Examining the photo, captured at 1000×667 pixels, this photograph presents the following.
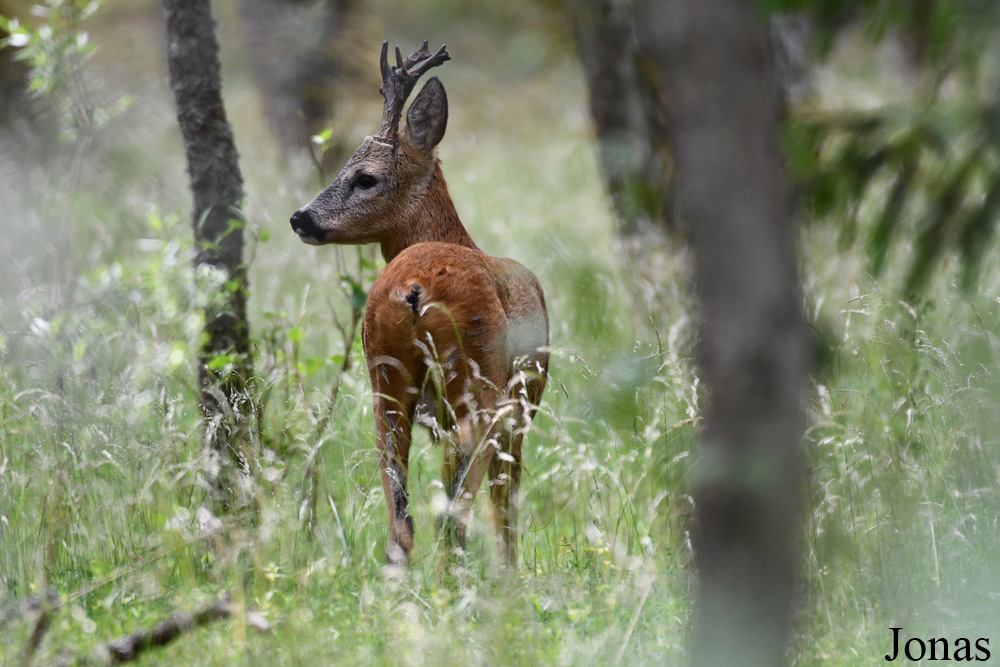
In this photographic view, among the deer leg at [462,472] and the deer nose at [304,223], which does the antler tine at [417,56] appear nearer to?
the deer nose at [304,223]

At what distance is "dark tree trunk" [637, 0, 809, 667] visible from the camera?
76.8 inches

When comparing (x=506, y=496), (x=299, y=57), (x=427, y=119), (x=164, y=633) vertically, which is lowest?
(x=164, y=633)

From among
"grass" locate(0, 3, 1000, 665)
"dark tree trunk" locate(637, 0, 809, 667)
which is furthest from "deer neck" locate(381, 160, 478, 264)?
"dark tree trunk" locate(637, 0, 809, 667)

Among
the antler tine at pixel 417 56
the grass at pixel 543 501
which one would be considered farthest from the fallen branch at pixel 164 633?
the antler tine at pixel 417 56

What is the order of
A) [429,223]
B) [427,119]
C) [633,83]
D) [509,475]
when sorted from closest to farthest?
[509,475]
[429,223]
[427,119]
[633,83]

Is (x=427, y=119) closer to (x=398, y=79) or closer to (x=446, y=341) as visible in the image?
(x=398, y=79)

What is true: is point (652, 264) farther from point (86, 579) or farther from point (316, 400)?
point (86, 579)

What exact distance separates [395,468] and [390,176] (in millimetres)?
1609

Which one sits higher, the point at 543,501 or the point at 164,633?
the point at 543,501

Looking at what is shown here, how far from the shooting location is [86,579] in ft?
12.4

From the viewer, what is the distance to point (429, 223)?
16.3 feet

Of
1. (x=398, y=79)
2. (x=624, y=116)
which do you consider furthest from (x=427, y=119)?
(x=624, y=116)

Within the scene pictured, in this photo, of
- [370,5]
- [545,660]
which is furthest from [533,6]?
[370,5]

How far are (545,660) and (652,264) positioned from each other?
8.16 feet
